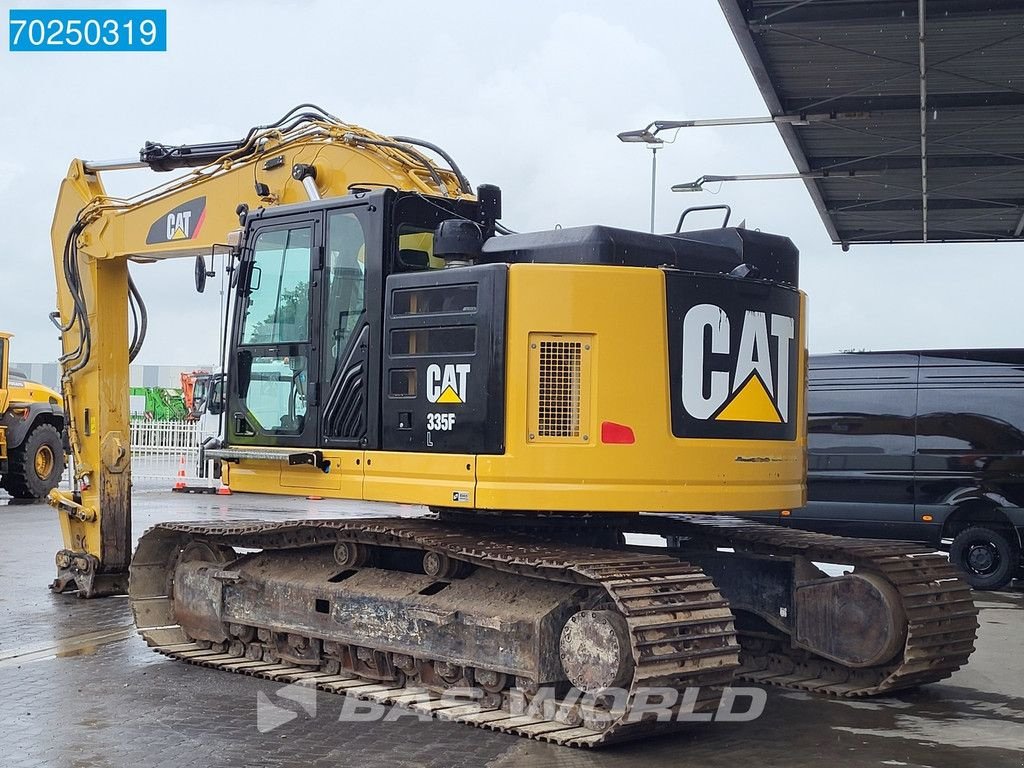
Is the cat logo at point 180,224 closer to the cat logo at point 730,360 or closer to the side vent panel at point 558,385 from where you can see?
the side vent panel at point 558,385

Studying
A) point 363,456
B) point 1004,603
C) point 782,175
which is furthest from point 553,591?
point 782,175

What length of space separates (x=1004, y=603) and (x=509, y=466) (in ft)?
25.5

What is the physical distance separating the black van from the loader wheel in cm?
1497

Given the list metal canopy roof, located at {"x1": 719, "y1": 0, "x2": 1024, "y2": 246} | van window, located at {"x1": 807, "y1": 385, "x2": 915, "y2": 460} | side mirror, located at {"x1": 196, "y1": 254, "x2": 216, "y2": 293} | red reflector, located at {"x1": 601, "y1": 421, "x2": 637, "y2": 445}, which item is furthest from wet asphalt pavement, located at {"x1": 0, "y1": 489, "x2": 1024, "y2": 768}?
metal canopy roof, located at {"x1": 719, "y1": 0, "x2": 1024, "y2": 246}

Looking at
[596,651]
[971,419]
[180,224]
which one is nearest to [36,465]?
[180,224]

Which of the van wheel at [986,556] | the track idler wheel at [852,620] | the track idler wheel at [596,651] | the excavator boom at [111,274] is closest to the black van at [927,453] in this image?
the van wheel at [986,556]

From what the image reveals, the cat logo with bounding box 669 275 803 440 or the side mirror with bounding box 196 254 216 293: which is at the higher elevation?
the side mirror with bounding box 196 254 216 293

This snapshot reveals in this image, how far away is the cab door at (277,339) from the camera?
8977mm

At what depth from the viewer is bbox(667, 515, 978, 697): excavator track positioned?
851 cm

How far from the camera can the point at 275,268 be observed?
932 cm

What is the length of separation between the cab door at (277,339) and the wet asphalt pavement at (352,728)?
1.75m

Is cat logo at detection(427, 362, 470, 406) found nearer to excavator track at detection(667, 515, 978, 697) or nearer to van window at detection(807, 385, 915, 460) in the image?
excavator track at detection(667, 515, 978, 697)

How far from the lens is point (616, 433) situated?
775cm

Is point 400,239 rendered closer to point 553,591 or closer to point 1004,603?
point 553,591
